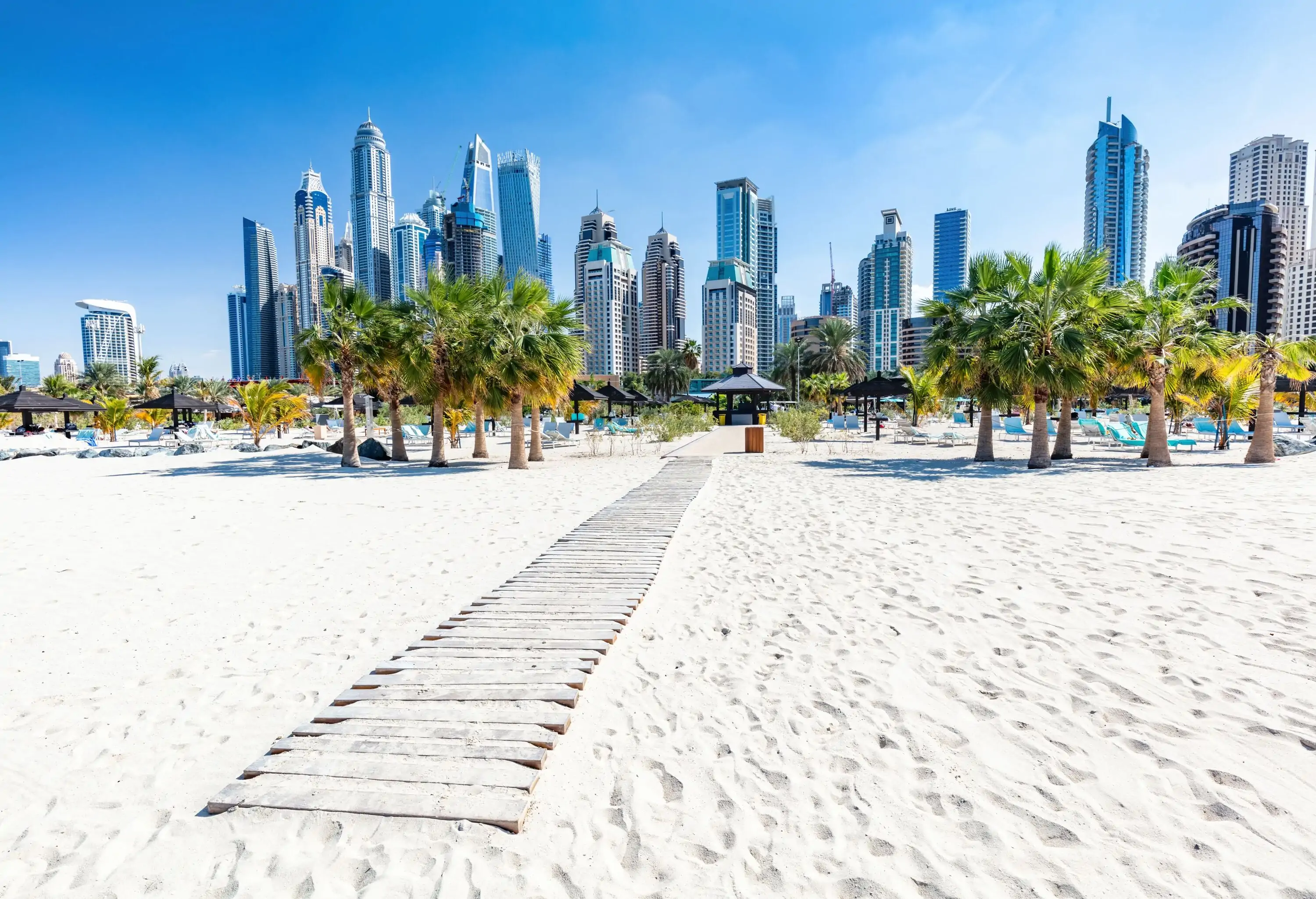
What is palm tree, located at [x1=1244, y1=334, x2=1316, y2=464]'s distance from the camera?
11648 mm

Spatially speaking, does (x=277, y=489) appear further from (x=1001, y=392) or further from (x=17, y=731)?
(x=1001, y=392)

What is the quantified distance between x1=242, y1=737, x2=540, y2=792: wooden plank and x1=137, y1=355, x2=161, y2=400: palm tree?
51355 mm

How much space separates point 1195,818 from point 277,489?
11.8m

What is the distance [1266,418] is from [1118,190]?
19280 centimetres

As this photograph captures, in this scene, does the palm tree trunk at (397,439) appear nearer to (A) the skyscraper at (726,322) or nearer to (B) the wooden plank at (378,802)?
(B) the wooden plank at (378,802)

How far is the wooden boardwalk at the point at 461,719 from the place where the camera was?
2.24m

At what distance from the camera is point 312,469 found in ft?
46.4

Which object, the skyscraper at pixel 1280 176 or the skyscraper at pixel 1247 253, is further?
the skyscraper at pixel 1280 176

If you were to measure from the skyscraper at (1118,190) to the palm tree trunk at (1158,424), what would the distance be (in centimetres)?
17978

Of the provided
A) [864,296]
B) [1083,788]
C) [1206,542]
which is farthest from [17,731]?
[864,296]

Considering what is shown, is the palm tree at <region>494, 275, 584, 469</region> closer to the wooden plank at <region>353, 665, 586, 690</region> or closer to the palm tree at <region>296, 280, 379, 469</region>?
the palm tree at <region>296, 280, 379, 469</region>

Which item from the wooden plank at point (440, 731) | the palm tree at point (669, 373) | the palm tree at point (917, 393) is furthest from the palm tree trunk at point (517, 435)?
the palm tree at point (669, 373)

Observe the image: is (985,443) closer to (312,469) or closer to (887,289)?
(312,469)

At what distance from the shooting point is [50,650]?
12.3 feet
